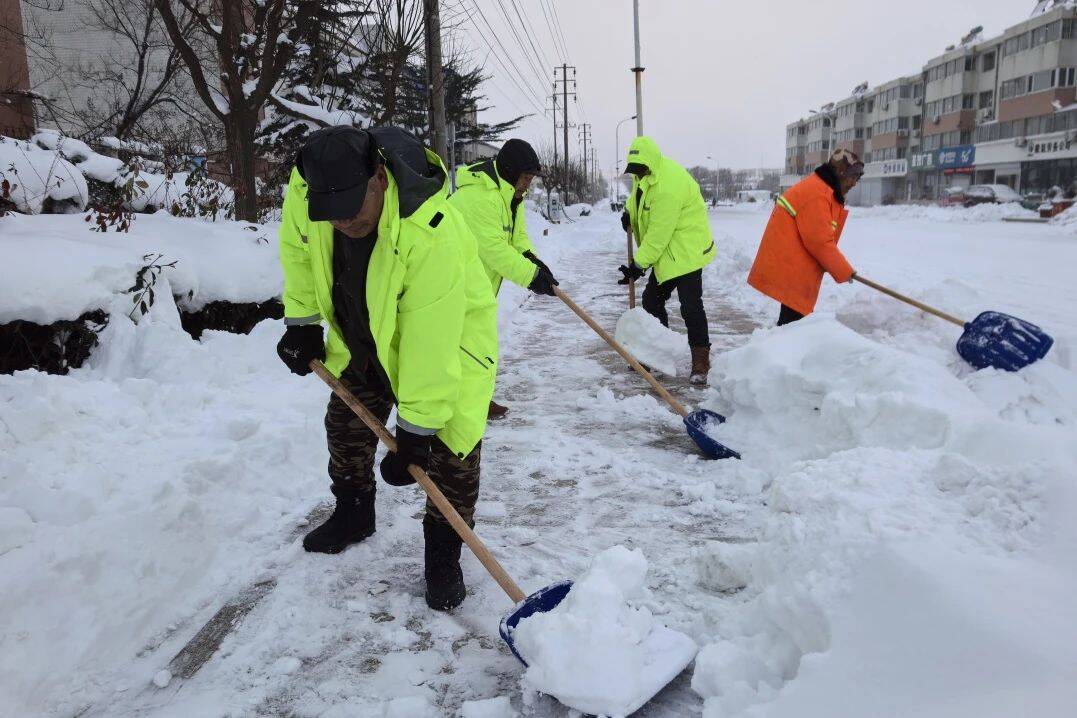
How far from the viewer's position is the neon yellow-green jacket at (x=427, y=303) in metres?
2.12

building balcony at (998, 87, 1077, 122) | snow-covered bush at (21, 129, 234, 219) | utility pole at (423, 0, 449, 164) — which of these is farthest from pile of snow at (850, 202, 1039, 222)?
snow-covered bush at (21, 129, 234, 219)

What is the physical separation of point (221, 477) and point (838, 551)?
8.35 feet

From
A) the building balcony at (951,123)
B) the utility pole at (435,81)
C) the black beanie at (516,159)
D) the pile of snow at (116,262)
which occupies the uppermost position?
the building balcony at (951,123)

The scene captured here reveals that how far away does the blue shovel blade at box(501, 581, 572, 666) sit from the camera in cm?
212

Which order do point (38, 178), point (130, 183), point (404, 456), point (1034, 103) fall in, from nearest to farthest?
point (404, 456)
point (38, 178)
point (130, 183)
point (1034, 103)

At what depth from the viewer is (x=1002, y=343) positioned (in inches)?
181

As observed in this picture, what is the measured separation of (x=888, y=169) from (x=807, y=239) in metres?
63.1

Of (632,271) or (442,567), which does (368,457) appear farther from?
(632,271)

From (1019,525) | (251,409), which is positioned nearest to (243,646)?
(251,409)

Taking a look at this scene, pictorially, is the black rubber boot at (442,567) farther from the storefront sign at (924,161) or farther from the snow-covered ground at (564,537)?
the storefront sign at (924,161)

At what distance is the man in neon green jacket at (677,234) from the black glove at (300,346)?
3256 mm

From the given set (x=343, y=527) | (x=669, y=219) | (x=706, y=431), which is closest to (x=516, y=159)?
(x=669, y=219)

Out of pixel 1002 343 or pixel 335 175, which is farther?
pixel 1002 343

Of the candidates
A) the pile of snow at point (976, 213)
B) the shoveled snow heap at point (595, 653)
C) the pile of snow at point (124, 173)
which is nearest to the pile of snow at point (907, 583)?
the shoveled snow heap at point (595, 653)
